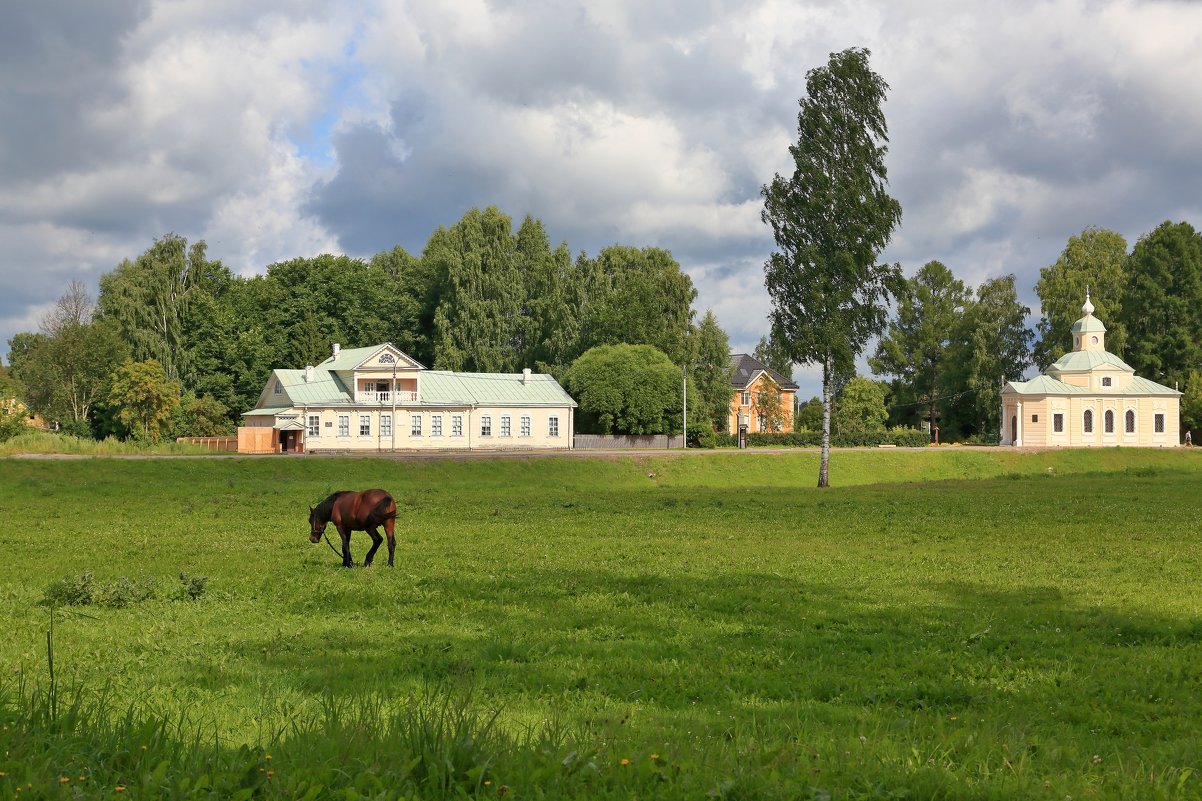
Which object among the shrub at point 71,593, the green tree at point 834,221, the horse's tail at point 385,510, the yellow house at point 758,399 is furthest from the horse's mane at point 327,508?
the yellow house at point 758,399

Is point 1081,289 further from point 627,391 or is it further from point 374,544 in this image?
point 374,544

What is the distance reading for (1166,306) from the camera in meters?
98.7

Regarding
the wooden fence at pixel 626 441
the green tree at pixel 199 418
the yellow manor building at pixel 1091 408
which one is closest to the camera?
the green tree at pixel 199 418

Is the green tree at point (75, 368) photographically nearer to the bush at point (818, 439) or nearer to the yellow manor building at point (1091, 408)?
the bush at point (818, 439)

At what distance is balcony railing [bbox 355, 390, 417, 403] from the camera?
7912 cm

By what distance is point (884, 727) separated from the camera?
8.09 metres

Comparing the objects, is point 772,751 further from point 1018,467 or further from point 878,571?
point 1018,467

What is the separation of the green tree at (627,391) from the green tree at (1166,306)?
4870 cm

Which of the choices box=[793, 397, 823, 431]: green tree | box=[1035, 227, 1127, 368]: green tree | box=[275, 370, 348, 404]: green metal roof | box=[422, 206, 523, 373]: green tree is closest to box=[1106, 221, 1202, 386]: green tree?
box=[1035, 227, 1127, 368]: green tree

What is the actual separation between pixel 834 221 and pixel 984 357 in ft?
197

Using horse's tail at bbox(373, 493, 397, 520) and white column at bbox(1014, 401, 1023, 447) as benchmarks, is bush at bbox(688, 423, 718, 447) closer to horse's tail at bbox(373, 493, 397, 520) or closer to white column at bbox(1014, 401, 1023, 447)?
white column at bbox(1014, 401, 1023, 447)

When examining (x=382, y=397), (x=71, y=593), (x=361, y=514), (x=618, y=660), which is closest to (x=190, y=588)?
(x=71, y=593)

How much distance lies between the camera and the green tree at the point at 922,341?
111125 mm

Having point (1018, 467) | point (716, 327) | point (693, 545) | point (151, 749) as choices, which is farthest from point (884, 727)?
point (716, 327)
